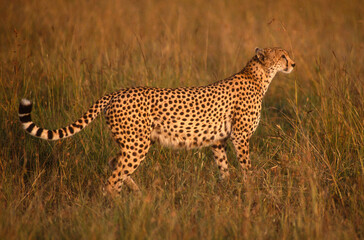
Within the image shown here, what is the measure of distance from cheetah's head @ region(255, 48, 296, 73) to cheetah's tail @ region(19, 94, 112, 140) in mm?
1549

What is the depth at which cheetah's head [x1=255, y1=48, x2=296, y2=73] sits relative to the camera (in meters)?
4.53

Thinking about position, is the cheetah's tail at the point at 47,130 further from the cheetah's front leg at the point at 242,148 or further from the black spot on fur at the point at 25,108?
the cheetah's front leg at the point at 242,148

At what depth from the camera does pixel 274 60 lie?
452 cm

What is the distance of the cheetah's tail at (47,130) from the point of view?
3.44 metres

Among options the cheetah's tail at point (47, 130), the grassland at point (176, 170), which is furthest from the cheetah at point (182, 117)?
the grassland at point (176, 170)

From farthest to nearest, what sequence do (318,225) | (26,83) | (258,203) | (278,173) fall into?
(26,83) → (278,173) → (258,203) → (318,225)

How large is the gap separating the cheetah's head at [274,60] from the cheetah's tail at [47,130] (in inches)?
61.0

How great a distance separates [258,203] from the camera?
3.39m

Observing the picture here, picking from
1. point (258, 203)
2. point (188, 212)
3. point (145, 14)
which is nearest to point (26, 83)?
point (188, 212)

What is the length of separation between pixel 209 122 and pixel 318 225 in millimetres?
1562

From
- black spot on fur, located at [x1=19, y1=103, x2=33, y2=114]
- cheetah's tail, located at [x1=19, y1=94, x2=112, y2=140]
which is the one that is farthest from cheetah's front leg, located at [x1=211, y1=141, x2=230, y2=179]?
black spot on fur, located at [x1=19, y1=103, x2=33, y2=114]

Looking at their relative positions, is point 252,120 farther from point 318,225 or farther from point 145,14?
point 145,14

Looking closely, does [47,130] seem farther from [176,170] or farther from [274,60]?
[274,60]

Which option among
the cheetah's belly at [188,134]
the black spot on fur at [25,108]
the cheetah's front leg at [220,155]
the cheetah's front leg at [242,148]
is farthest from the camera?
the cheetah's front leg at [220,155]
